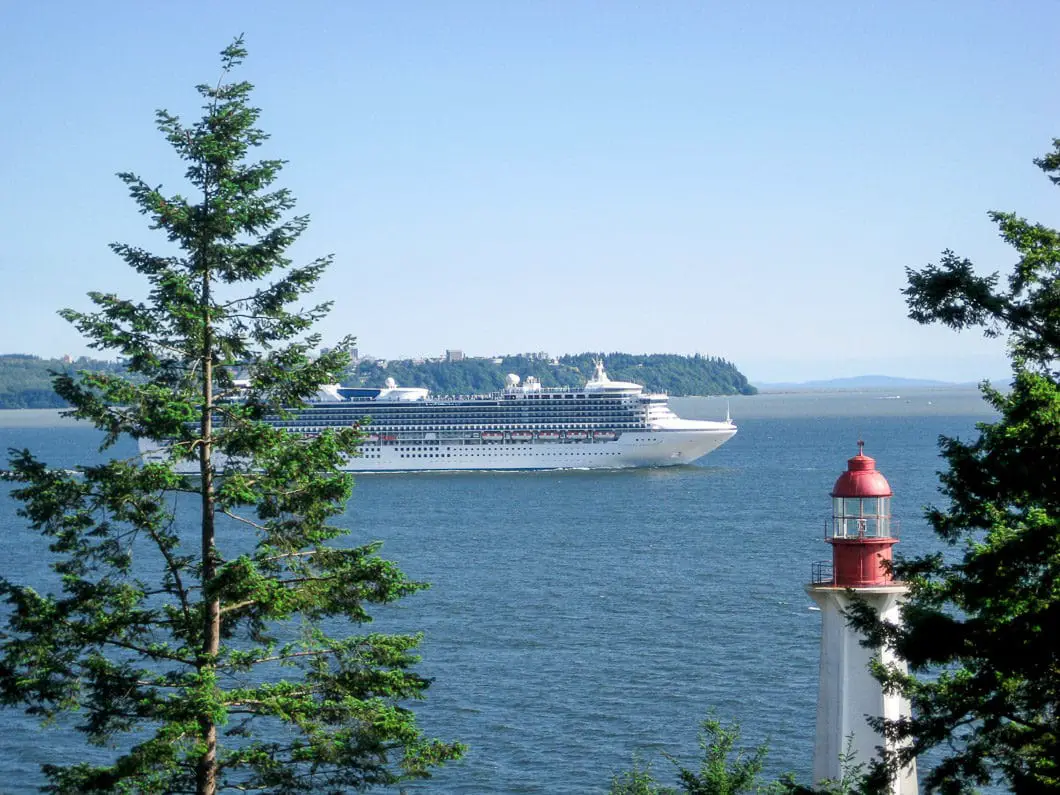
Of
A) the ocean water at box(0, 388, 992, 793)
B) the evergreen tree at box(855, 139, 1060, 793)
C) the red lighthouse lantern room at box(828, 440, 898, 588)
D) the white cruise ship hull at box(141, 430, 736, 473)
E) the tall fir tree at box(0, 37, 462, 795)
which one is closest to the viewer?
the evergreen tree at box(855, 139, 1060, 793)

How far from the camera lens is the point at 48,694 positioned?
963cm

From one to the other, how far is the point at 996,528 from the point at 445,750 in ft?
13.6

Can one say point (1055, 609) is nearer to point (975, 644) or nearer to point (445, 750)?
point (975, 644)

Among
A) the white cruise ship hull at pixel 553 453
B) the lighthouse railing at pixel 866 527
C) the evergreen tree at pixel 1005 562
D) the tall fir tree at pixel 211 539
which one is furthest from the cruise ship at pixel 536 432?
the evergreen tree at pixel 1005 562

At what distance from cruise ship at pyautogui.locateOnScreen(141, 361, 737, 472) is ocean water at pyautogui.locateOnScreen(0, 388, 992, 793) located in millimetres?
14831

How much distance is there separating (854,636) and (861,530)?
1.00 m

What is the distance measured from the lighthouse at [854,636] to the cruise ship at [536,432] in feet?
220

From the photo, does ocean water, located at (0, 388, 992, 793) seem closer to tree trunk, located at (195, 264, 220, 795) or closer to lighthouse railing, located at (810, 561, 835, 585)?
lighthouse railing, located at (810, 561, 835, 585)

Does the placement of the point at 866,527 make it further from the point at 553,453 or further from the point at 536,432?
the point at 536,432

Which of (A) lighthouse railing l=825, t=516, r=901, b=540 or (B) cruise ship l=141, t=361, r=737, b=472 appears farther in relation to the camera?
(B) cruise ship l=141, t=361, r=737, b=472

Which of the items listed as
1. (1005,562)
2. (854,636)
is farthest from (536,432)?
(1005,562)

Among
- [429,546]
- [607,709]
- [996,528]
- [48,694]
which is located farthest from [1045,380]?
[429,546]

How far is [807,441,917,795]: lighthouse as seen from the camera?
12.3 meters

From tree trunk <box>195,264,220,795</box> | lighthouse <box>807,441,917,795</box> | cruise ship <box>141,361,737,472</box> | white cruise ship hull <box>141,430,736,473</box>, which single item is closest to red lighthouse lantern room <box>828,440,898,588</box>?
lighthouse <box>807,441,917,795</box>
